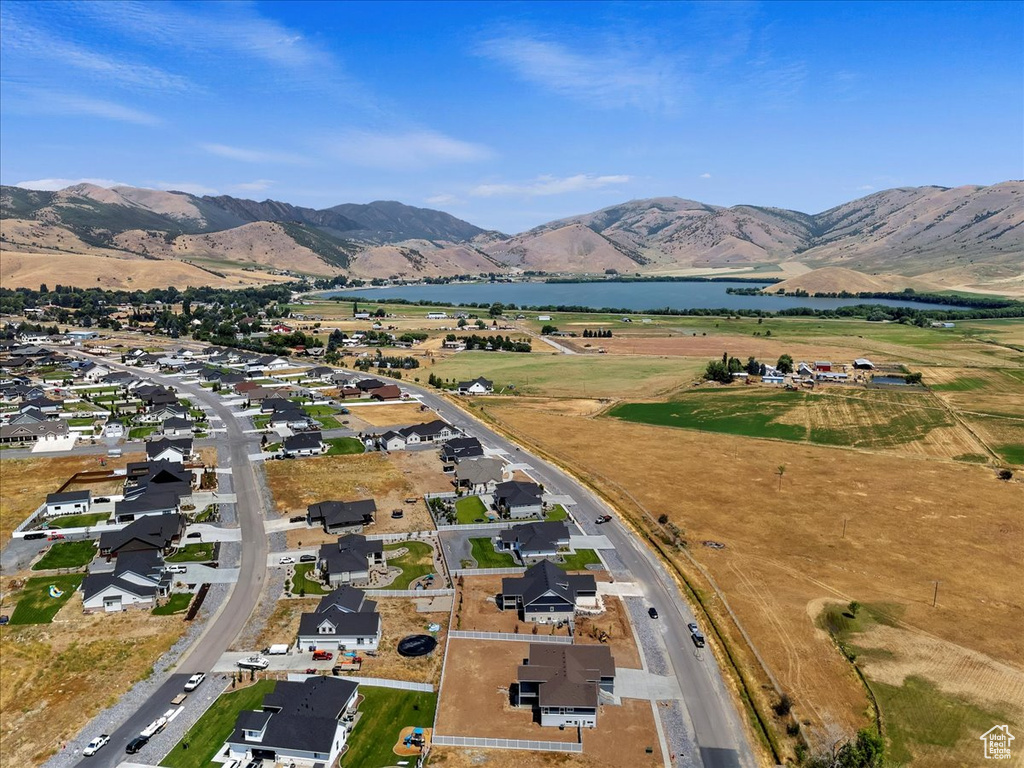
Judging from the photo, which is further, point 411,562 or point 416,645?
point 411,562

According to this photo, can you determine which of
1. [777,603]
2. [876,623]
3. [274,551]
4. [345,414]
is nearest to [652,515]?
[777,603]

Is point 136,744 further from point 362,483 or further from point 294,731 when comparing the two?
point 362,483

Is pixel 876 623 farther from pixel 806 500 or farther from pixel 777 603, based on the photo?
pixel 806 500

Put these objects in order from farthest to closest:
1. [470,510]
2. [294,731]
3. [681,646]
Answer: [470,510], [681,646], [294,731]

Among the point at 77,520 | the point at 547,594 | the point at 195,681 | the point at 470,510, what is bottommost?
the point at 195,681

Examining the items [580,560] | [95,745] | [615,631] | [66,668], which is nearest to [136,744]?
[95,745]

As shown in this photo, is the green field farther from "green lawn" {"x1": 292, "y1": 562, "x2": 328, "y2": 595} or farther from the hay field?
"green lawn" {"x1": 292, "y1": 562, "x2": 328, "y2": 595}

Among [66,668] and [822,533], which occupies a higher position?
[822,533]
